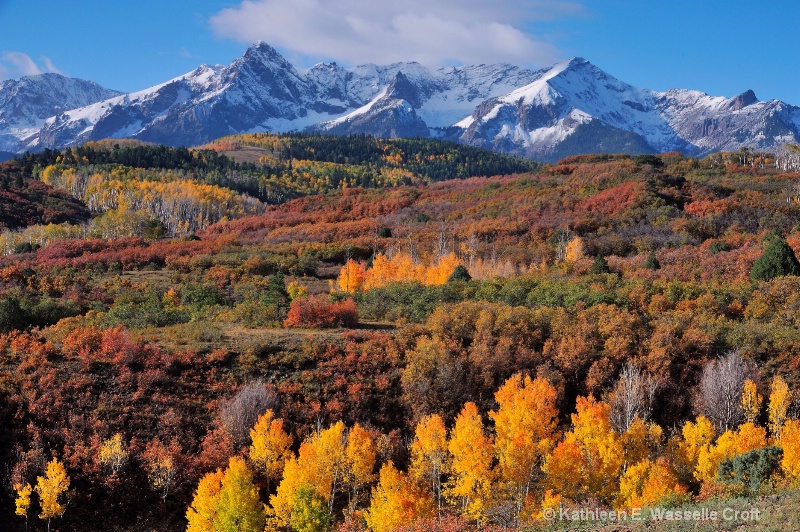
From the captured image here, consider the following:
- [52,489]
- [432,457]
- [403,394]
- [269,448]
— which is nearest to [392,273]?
[403,394]

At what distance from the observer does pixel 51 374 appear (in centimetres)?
3053

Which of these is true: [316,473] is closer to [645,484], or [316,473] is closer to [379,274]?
[645,484]

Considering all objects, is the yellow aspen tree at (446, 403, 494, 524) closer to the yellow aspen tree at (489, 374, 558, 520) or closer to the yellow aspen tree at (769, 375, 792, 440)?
the yellow aspen tree at (489, 374, 558, 520)

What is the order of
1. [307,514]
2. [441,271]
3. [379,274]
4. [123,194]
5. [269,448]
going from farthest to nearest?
Result: [123,194] < [379,274] < [441,271] < [269,448] < [307,514]

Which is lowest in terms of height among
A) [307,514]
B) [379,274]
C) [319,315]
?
[307,514]

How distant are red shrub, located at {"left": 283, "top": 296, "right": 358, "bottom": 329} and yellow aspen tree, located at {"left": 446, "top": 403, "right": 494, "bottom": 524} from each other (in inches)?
552

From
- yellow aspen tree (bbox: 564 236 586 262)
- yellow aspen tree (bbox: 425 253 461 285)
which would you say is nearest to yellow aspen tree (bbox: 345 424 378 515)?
yellow aspen tree (bbox: 425 253 461 285)

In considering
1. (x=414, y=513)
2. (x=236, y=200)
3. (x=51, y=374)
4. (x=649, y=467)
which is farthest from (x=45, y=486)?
(x=236, y=200)

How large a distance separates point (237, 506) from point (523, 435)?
12.1m

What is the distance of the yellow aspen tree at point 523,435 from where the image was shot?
85.8 feet

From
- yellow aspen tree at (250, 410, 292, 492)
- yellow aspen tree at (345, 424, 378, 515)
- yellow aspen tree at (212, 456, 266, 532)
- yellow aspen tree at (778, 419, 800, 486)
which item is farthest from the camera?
yellow aspen tree at (250, 410, 292, 492)

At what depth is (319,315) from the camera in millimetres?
39781

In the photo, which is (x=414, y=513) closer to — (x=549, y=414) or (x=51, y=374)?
(x=549, y=414)

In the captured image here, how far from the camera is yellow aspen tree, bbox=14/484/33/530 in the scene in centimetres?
2459
